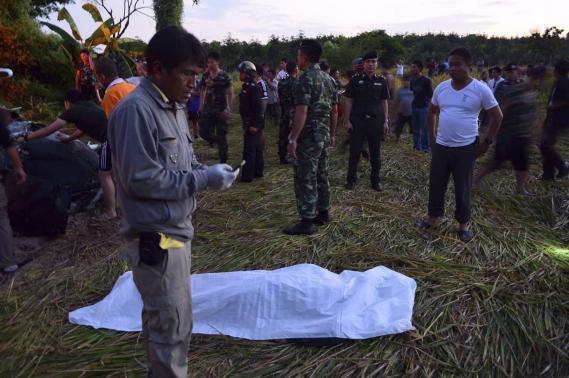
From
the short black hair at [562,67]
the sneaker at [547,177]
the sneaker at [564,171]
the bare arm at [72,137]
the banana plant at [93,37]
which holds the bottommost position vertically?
the sneaker at [547,177]


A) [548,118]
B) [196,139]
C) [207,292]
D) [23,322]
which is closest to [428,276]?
[207,292]

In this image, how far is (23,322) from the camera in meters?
2.89

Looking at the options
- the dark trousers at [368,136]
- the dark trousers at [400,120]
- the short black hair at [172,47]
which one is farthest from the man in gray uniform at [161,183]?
the dark trousers at [400,120]

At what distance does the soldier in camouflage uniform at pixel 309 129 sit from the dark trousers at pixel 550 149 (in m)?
3.41

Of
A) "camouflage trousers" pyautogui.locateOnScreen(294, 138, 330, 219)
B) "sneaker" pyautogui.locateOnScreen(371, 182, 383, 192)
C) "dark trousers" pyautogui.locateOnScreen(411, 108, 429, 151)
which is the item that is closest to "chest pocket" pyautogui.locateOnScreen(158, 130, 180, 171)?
"camouflage trousers" pyautogui.locateOnScreen(294, 138, 330, 219)

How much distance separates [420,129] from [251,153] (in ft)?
11.3

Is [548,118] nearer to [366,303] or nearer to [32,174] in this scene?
[366,303]

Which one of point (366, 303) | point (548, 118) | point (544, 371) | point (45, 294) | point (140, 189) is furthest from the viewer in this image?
point (548, 118)

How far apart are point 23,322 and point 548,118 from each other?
21.4 ft

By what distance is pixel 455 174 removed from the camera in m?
3.94

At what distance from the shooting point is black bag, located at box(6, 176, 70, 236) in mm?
4234

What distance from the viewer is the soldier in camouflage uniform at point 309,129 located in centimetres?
402

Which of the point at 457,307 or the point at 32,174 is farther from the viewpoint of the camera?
the point at 32,174

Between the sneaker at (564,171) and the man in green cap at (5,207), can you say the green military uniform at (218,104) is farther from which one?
the sneaker at (564,171)
